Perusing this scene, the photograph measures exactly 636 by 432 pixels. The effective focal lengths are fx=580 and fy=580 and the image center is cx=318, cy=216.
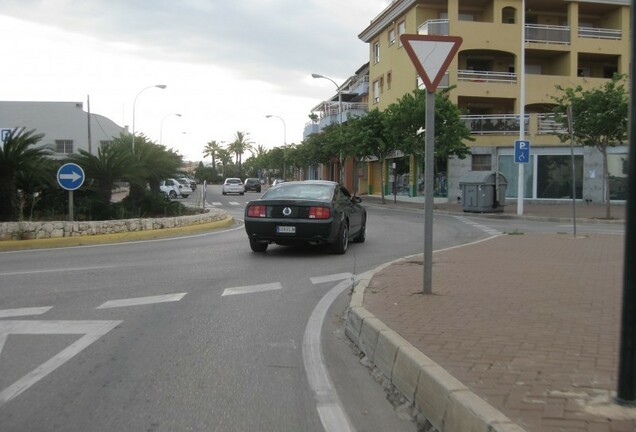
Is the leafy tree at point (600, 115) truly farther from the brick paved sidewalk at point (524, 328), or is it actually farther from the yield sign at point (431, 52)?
the yield sign at point (431, 52)

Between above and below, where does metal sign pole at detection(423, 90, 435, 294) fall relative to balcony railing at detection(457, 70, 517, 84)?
below

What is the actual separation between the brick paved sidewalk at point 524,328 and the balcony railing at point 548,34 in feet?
103

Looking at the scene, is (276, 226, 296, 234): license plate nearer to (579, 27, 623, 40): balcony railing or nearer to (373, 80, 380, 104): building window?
(579, 27, 623, 40): balcony railing

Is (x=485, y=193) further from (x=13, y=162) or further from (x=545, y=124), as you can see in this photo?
(x=13, y=162)

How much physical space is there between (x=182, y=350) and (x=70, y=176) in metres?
10.3

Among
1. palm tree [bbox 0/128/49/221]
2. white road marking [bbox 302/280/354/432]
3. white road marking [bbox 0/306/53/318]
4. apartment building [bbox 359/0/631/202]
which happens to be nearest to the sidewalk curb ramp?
white road marking [bbox 302/280/354/432]

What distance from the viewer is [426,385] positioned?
3.90 meters

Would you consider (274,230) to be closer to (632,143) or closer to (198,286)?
(198,286)

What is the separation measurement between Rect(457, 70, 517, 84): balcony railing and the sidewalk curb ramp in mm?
33992

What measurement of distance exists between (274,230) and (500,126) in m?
26.8

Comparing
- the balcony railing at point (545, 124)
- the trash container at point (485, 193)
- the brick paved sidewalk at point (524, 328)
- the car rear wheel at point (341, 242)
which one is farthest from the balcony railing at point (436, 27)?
the brick paved sidewalk at point (524, 328)

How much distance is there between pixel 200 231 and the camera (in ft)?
57.0

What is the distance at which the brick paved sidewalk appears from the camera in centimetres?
350

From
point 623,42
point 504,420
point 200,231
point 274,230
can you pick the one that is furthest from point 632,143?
point 623,42
